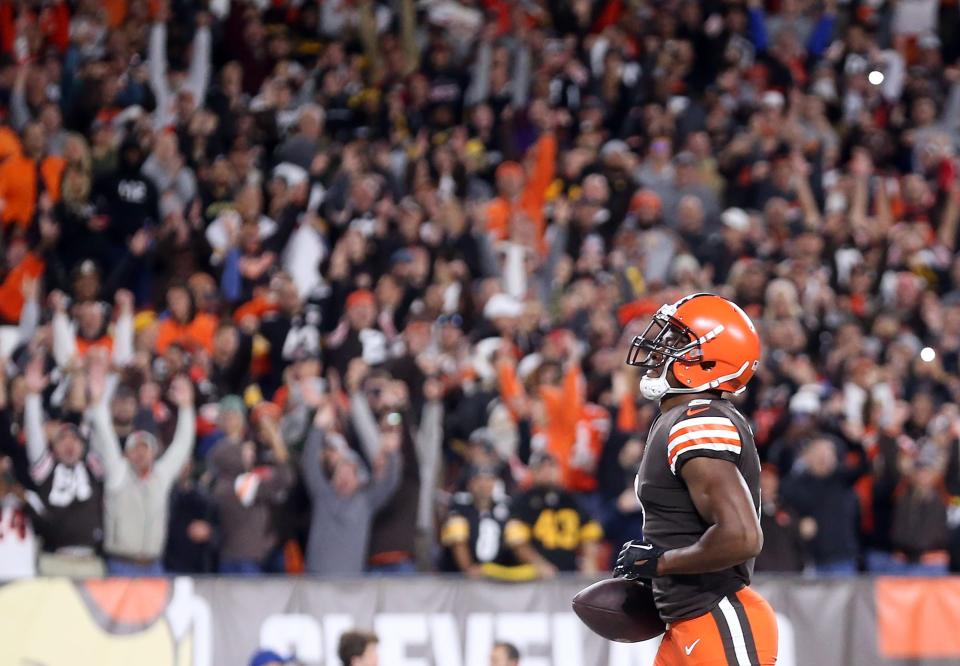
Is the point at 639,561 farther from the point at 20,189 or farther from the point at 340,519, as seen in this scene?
the point at 20,189

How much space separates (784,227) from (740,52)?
3.02 meters

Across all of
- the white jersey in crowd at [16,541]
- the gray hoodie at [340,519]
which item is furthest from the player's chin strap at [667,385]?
the white jersey in crowd at [16,541]

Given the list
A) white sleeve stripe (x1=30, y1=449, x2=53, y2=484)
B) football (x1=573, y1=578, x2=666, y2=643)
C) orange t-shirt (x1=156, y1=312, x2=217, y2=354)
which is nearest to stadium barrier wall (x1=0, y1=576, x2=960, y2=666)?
white sleeve stripe (x1=30, y1=449, x2=53, y2=484)

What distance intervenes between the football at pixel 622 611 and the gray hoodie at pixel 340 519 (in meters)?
5.24

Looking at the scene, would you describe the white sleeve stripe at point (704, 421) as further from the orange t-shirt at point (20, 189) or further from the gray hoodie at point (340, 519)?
the orange t-shirt at point (20, 189)

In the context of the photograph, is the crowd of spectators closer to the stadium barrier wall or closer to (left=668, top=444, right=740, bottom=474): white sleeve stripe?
the stadium barrier wall

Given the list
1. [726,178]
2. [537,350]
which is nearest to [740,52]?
[726,178]

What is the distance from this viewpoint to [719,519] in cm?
436

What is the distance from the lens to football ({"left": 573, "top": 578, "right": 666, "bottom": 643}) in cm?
482

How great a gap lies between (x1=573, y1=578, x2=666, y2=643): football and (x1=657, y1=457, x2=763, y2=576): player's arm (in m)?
0.41

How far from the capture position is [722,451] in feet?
14.5

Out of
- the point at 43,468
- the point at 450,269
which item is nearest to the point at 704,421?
the point at 43,468

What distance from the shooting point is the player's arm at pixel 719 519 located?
4344 mm

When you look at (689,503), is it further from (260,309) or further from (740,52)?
(740,52)
